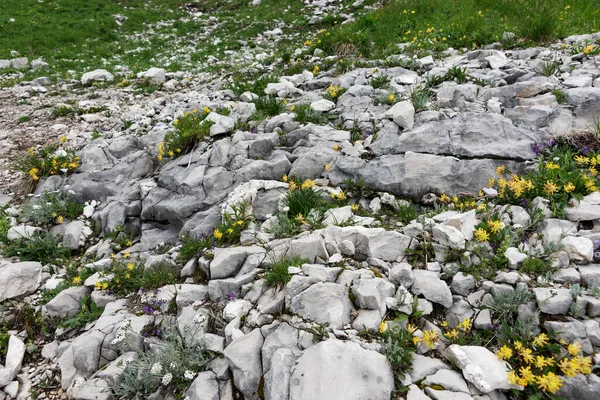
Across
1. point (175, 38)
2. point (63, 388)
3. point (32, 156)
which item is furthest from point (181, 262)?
point (175, 38)

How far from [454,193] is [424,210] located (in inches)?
23.2

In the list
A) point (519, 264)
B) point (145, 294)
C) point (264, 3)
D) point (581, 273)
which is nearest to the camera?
point (581, 273)

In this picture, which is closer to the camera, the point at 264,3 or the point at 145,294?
the point at 145,294

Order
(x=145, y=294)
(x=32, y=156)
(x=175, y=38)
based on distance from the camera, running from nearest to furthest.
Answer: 1. (x=145, y=294)
2. (x=32, y=156)
3. (x=175, y=38)

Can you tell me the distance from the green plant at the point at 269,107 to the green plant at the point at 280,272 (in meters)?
4.30

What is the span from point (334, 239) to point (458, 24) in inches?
347

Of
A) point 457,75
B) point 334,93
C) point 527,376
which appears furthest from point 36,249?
point 457,75

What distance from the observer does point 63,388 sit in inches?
161

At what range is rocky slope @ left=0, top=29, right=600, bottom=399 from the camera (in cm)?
335

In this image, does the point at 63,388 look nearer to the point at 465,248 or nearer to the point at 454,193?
the point at 465,248

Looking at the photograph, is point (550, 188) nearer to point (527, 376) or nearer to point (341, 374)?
point (527, 376)

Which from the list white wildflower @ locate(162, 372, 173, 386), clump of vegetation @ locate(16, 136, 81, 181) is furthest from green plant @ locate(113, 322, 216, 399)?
clump of vegetation @ locate(16, 136, 81, 181)

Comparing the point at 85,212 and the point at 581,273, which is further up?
the point at 581,273

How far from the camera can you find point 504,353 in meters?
3.12
